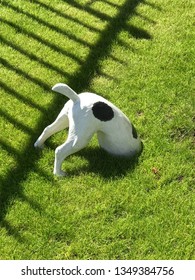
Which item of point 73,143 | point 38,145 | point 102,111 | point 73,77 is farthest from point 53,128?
point 73,77

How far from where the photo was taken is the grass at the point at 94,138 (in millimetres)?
3805

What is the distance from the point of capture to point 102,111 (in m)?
4.00

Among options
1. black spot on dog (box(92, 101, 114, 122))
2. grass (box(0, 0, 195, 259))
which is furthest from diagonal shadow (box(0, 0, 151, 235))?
black spot on dog (box(92, 101, 114, 122))

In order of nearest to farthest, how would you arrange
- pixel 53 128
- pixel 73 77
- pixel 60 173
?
pixel 60 173 < pixel 53 128 < pixel 73 77

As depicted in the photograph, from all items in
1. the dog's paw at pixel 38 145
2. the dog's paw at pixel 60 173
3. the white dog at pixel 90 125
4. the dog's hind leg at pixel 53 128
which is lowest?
the dog's paw at pixel 38 145

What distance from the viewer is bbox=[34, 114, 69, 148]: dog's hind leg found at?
4213mm

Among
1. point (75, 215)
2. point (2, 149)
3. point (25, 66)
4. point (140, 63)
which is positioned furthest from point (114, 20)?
point (75, 215)

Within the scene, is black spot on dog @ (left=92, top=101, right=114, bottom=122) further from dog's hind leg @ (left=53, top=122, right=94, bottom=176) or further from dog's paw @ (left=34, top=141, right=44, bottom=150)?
dog's paw @ (left=34, top=141, right=44, bottom=150)

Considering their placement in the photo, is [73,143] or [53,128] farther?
[53,128]

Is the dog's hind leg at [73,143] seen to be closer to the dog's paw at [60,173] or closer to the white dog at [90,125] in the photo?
the white dog at [90,125]

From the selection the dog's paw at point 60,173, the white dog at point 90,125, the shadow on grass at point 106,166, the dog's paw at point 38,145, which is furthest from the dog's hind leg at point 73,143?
the dog's paw at point 38,145

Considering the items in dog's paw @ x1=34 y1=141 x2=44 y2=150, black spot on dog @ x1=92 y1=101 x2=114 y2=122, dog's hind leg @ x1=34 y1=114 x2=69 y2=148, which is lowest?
dog's paw @ x1=34 y1=141 x2=44 y2=150

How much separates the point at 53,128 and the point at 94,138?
40cm

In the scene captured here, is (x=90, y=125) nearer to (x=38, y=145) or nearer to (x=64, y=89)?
(x=64, y=89)
